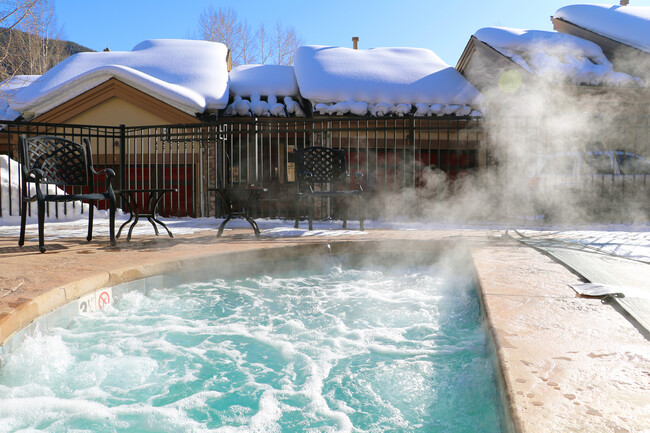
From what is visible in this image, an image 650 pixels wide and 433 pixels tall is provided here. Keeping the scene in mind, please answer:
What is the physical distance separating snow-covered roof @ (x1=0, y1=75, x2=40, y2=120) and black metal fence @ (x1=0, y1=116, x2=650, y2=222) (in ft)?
1.88

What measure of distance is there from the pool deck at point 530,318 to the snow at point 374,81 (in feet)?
24.6

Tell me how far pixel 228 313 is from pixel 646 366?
95.3 inches

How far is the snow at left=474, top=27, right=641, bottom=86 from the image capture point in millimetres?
11062

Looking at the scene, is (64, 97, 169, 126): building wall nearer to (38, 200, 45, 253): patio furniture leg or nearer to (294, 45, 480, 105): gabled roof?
(294, 45, 480, 105): gabled roof

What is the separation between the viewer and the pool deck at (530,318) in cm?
122

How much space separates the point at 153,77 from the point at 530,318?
38.7ft

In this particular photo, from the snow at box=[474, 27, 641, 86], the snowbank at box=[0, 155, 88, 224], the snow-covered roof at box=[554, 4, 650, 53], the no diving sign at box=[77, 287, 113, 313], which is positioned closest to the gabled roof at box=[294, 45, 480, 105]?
the snow at box=[474, 27, 641, 86]

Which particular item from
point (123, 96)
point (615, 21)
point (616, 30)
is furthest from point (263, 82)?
point (615, 21)

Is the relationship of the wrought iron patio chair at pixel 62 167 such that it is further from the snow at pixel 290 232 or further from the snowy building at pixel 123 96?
the snowy building at pixel 123 96

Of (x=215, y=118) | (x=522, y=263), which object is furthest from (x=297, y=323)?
(x=215, y=118)

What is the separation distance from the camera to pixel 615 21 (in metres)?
13.4

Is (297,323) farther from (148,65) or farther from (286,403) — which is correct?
(148,65)

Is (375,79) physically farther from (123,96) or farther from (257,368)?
(257,368)

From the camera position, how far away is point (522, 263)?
134 inches
